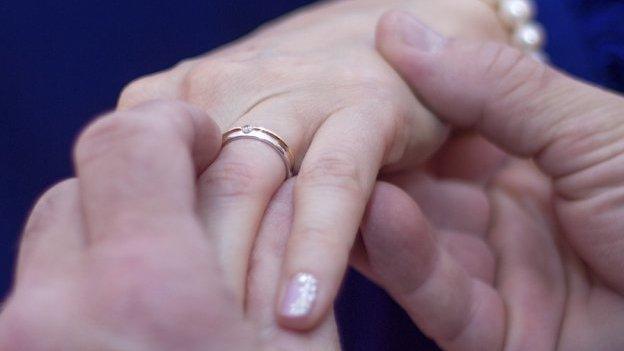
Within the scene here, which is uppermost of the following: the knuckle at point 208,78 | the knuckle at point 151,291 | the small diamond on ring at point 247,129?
the knuckle at point 151,291

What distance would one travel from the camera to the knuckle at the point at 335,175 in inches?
21.5

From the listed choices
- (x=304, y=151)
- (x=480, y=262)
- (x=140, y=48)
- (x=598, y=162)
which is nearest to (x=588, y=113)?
(x=598, y=162)

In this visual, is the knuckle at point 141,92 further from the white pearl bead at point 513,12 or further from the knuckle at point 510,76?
the white pearl bead at point 513,12

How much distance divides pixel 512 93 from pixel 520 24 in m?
0.25

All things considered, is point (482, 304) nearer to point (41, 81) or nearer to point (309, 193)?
point (309, 193)

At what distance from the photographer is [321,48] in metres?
0.76

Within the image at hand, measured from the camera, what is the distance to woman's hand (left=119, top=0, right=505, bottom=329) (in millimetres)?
500

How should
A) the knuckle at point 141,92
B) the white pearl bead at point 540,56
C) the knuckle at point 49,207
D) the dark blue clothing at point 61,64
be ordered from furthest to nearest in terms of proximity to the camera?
1. the dark blue clothing at point 61,64
2. the white pearl bead at point 540,56
3. the knuckle at point 141,92
4. the knuckle at point 49,207

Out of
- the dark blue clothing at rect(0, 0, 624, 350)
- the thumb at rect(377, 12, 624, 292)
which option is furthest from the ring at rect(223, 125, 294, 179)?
the dark blue clothing at rect(0, 0, 624, 350)

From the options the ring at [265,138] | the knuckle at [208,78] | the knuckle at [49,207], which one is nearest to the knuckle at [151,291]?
the knuckle at [49,207]

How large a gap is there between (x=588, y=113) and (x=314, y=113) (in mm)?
294

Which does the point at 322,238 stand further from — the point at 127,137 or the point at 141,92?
the point at 141,92

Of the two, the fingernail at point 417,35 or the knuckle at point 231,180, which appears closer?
the knuckle at point 231,180

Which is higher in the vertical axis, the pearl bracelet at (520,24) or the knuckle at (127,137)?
the knuckle at (127,137)
